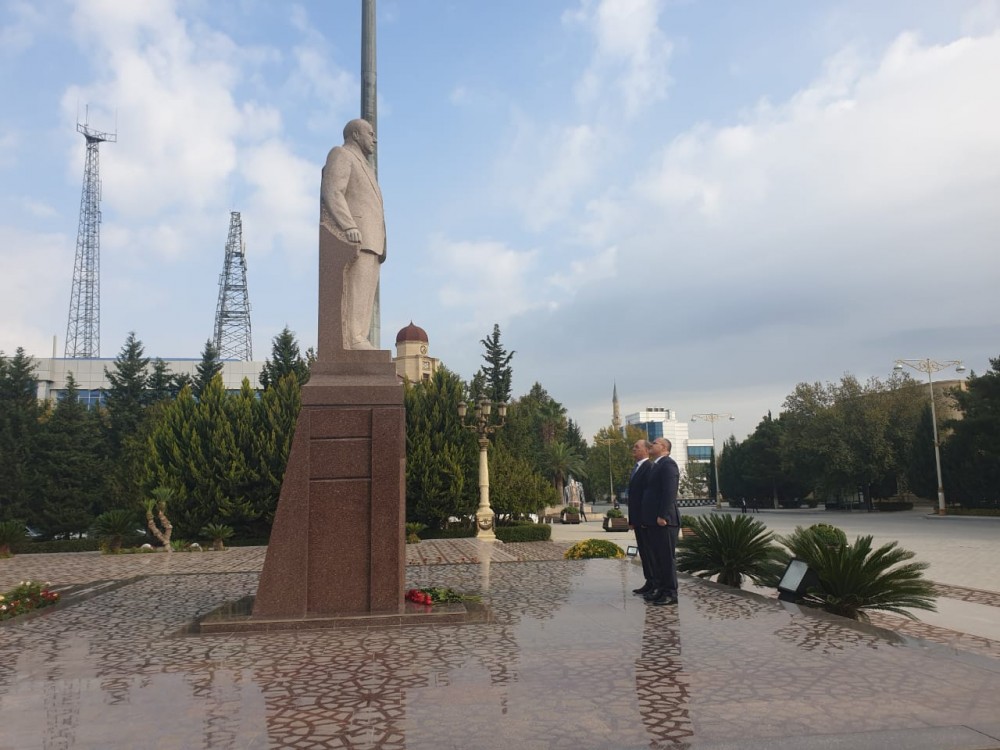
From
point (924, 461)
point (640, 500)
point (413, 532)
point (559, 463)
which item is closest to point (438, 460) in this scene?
point (413, 532)

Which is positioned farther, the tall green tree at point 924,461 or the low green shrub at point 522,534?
the tall green tree at point 924,461

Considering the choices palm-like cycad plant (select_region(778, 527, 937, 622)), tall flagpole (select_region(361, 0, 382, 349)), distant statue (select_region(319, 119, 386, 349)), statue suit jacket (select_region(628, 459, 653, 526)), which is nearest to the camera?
palm-like cycad plant (select_region(778, 527, 937, 622))

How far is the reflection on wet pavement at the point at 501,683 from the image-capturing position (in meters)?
3.59

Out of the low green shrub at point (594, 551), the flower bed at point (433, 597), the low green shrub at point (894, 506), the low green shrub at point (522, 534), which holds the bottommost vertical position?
the low green shrub at point (894, 506)

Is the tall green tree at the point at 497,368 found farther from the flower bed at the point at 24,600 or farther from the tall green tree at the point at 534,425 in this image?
the flower bed at the point at 24,600

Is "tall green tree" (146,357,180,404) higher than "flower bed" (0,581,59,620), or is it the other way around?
"tall green tree" (146,357,180,404)

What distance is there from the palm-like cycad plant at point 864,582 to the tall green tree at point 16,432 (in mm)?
28954

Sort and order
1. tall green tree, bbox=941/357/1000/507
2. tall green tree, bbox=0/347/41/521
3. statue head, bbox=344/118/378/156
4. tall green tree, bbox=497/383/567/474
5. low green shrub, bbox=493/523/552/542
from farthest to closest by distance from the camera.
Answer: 1. tall green tree, bbox=497/383/567/474
2. tall green tree, bbox=941/357/1000/507
3. tall green tree, bbox=0/347/41/521
4. low green shrub, bbox=493/523/552/542
5. statue head, bbox=344/118/378/156

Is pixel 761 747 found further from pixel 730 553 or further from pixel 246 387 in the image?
pixel 246 387

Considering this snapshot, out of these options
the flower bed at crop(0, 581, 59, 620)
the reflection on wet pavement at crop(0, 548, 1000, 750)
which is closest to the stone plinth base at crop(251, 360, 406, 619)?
the reflection on wet pavement at crop(0, 548, 1000, 750)

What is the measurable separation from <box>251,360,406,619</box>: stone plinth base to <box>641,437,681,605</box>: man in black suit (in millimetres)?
2714

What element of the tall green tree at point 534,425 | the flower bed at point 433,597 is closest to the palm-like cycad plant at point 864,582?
the flower bed at point 433,597

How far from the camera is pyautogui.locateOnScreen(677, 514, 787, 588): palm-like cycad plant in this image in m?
8.77

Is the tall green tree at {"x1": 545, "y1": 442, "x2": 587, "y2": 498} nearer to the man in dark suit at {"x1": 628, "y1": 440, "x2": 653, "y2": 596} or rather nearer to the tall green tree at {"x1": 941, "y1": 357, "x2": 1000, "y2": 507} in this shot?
the tall green tree at {"x1": 941, "y1": 357, "x2": 1000, "y2": 507}
